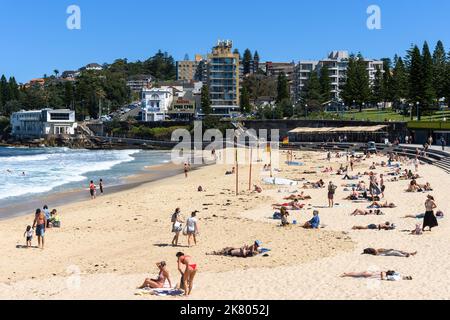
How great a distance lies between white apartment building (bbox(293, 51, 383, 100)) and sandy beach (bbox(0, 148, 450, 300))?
7053cm

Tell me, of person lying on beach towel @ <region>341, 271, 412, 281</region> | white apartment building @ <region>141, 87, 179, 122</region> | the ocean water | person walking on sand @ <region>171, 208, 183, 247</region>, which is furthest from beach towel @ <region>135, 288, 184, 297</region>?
white apartment building @ <region>141, 87, 179, 122</region>

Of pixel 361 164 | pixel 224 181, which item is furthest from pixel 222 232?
pixel 361 164

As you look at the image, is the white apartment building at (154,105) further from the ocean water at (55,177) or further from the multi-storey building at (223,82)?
the ocean water at (55,177)

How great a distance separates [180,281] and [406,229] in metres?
7.34

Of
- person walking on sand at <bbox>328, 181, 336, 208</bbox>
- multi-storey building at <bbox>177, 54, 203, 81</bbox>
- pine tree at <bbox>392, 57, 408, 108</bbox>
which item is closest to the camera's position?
person walking on sand at <bbox>328, 181, 336, 208</bbox>

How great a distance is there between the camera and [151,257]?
14.0m

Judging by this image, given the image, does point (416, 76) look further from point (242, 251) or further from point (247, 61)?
point (247, 61)

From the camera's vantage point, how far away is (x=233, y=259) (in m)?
13.4

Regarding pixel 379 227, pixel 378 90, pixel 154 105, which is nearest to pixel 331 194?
pixel 379 227

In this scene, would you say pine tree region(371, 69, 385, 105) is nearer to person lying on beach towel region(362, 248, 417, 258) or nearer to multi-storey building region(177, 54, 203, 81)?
person lying on beach towel region(362, 248, 417, 258)

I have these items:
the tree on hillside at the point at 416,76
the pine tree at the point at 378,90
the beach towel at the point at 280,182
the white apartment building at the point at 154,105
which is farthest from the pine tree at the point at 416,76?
the white apartment building at the point at 154,105

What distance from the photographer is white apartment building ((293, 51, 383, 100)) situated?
10175cm

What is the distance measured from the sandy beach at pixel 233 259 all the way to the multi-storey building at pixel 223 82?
73.6m

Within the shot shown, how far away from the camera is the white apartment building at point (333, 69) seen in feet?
334
